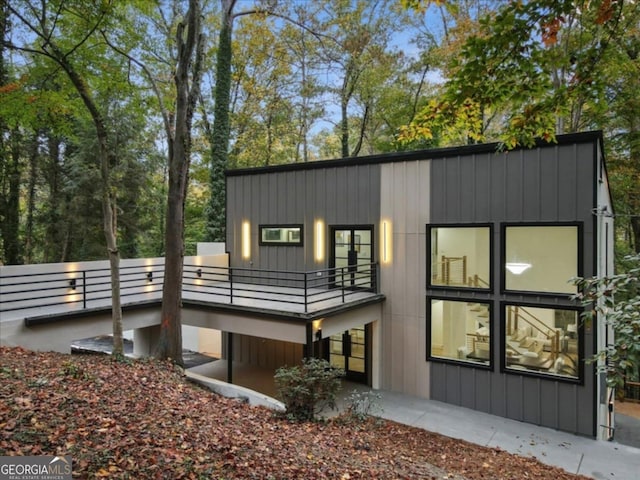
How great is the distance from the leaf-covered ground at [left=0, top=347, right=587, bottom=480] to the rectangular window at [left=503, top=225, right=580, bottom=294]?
292 centimetres

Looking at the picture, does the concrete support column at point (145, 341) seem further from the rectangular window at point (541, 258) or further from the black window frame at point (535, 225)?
the rectangular window at point (541, 258)

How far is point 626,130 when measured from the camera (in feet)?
44.2

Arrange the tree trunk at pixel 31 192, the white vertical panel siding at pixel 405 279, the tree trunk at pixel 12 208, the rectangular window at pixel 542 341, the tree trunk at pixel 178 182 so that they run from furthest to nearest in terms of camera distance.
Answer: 1. the tree trunk at pixel 31 192
2. the tree trunk at pixel 12 208
3. the white vertical panel siding at pixel 405 279
4. the tree trunk at pixel 178 182
5. the rectangular window at pixel 542 341

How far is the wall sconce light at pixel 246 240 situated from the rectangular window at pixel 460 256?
5004mm

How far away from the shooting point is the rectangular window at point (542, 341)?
677 cm

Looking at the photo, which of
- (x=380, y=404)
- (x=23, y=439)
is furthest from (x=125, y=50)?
(x=380, y=404)

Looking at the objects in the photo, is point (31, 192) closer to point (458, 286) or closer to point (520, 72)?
point (458, 286)

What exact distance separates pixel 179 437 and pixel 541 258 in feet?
21.4

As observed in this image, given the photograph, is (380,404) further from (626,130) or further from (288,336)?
(626,130)

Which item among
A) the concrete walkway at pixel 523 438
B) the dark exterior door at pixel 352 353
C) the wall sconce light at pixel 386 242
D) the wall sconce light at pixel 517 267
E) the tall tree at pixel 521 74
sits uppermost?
the tall tree at pixel 521 74

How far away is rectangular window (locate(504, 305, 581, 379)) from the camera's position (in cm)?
677

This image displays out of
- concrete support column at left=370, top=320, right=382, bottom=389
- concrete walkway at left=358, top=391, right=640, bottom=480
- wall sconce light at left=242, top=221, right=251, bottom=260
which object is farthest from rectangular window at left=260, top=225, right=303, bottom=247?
concrete walkway at left=358, top=391, right=640, bottom=480

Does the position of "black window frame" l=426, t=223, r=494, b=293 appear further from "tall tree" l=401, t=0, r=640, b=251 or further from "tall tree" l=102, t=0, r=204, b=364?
"tall tree" l=102, t=0, r=204, b=364

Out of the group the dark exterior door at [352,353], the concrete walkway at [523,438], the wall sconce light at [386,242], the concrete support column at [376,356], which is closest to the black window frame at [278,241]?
the wall sconce light at [386,242]
